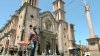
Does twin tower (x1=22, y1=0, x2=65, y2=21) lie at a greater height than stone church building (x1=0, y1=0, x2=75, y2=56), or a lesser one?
greater

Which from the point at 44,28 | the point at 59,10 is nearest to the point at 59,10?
the point at 59,10

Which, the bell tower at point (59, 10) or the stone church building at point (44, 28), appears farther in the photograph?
the bell tower at point (59, 10)

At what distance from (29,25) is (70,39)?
15.1 meters

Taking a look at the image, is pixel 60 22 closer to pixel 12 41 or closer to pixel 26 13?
pixel 26 13

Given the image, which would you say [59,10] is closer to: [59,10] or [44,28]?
[59,10]

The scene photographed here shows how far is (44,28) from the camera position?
122 ft

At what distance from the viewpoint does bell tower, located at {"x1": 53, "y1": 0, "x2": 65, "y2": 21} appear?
42388 mm

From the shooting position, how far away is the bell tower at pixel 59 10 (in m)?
42.4

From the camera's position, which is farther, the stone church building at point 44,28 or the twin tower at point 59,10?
the twin tower at point 59,10

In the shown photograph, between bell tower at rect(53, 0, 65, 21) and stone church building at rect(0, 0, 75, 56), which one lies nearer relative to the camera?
stone church building at rect(0, 0, 75, 56)

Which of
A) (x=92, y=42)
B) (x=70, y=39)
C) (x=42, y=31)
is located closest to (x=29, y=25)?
(x=42, y=31)

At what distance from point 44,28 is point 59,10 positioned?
351 inches

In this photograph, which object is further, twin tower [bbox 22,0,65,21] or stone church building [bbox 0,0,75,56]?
twin tower [bbox 22,0,65,21]

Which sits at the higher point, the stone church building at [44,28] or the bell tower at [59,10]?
the bell tower at [59,10]
